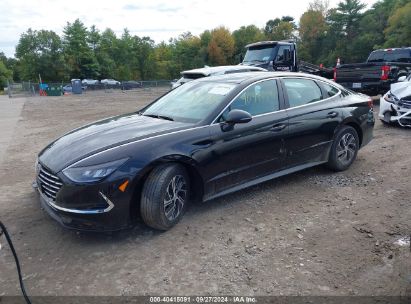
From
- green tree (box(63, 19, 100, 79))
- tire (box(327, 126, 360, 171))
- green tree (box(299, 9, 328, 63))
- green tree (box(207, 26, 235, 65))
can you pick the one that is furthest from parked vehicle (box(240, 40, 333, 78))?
green tree (box(207, 26, 235, 65))

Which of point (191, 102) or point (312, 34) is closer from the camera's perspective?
point (191, 102)

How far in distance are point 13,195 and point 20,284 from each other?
2.52 meters

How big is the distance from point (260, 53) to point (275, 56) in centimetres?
69

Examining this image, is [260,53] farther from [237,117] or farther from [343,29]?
[343,29]

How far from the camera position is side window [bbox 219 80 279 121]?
172 inches

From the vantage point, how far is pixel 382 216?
4039 millimetres

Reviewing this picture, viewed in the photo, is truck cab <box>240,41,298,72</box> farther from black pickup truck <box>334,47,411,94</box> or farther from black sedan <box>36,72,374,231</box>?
black sedan <box>36,72,374,231</box>

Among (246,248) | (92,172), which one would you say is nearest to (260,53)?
(246,248)

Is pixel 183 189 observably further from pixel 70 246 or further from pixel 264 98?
pixel 264 98

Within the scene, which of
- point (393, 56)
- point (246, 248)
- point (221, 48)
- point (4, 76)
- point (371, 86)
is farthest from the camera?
point (221, 48)

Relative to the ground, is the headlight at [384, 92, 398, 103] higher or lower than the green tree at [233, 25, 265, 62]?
lower

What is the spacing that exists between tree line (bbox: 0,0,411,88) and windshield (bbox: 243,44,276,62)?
4676 centimetres

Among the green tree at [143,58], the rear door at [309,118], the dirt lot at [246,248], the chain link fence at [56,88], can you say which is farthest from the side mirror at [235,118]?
the green tree at [143,58]

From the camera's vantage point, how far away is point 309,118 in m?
4.91
